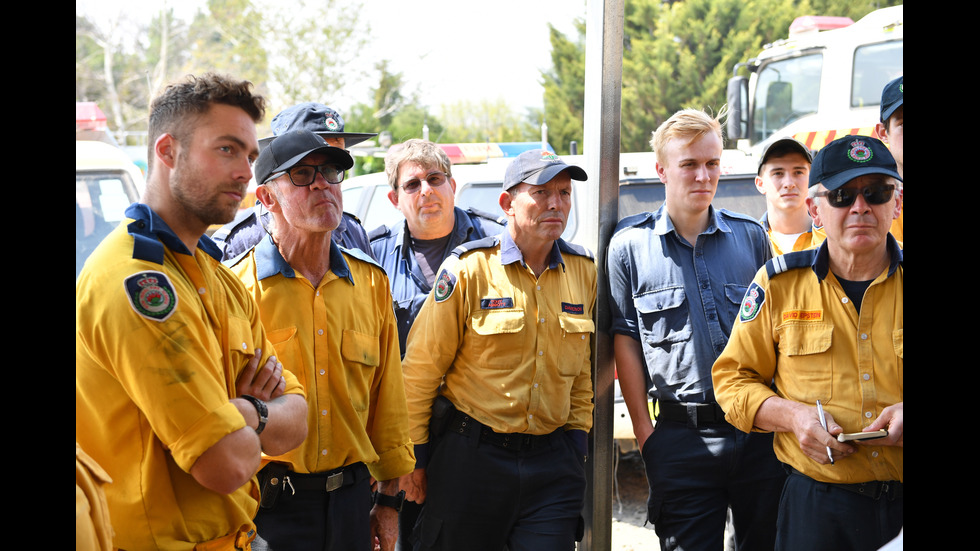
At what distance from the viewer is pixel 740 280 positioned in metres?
3.47

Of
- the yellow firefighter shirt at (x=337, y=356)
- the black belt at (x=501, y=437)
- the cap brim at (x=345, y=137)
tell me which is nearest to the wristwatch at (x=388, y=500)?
the yellow firefighter shirt at (x=337, y=356)

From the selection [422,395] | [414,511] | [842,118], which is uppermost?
[842,118]

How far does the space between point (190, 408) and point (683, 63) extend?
26.0 metres

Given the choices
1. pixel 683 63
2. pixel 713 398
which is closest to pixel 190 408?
pixel 713 398

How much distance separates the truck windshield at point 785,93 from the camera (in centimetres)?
959

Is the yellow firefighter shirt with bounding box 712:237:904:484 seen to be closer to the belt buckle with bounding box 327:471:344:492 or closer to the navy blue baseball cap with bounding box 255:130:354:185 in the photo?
the belt buckle with bounding box 327:471:344:492

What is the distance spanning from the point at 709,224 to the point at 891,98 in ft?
2.88

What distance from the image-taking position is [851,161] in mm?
2703

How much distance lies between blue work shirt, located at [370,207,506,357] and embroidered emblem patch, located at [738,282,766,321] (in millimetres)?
1664

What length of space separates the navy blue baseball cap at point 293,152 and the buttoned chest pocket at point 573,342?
1145mm

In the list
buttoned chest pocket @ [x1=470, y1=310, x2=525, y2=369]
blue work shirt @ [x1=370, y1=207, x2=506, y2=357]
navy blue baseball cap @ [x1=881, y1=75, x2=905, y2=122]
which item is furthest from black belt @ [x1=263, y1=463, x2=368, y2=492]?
navy blue baseball cap @ [x1=881, y1=75, x2=905, y2=122]

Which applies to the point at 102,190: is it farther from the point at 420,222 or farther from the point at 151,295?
the point at 151,295

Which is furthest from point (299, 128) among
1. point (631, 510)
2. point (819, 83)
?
point (819, 83)
